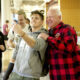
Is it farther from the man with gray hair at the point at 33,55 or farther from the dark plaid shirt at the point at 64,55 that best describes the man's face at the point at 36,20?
the dark plaid shirt at the point at 64,55

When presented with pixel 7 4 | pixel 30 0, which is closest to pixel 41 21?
pixel 7 4

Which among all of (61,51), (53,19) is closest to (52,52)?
(61,51)

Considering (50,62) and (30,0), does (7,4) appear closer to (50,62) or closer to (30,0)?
(30,0)

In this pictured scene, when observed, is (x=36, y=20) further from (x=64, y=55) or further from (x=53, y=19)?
(x=64, y=55)

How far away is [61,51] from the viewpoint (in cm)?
146

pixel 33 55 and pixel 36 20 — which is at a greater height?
pixel 36 20

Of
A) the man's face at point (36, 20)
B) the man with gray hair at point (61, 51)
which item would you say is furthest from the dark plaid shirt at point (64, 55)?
the man's face at point (36, 20)

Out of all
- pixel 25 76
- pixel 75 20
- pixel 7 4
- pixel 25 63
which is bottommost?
pixel 25 76

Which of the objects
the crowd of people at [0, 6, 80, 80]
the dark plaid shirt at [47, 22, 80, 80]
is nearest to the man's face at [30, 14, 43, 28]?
the crowd of people at [0, 6, 80, 80]

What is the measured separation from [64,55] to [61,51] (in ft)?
0.19

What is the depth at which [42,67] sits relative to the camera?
1.58 meters

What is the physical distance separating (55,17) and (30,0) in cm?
1509

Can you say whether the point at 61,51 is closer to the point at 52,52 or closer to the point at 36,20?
the point at 52,52

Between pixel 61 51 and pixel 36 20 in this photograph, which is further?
pixel 36 20
